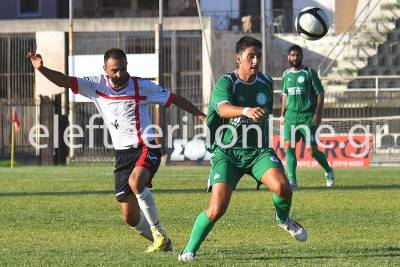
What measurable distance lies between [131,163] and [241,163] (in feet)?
4.68

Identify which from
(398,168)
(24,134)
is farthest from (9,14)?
(398,168)

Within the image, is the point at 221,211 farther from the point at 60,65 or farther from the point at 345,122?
the point at 60,65

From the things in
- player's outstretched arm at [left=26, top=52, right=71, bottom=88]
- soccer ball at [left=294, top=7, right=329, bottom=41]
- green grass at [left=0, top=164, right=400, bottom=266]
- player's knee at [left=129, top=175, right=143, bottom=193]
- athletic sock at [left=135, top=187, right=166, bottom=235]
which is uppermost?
soccer ball at [left=294, top=7, right=329, bottom=41]

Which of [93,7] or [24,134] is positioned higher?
[93,7]

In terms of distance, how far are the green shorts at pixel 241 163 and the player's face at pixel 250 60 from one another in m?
0.71

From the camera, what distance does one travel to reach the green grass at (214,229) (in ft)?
31.9

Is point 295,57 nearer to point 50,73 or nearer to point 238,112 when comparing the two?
point 50,73

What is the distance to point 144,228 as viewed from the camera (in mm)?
10891

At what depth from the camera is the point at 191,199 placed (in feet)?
55.5

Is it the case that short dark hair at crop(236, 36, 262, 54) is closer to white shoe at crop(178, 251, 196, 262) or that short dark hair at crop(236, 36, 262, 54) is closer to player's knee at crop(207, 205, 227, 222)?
player's knee at crop(207, 205, 227, 222)

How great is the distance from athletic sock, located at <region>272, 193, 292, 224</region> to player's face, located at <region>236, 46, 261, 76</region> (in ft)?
3.72

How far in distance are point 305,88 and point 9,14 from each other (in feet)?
95.7

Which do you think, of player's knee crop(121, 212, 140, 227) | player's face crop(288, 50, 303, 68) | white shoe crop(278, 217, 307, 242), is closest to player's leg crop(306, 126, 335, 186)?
player's face crop(288, 50, 303, 68)

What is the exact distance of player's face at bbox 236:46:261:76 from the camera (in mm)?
9805
